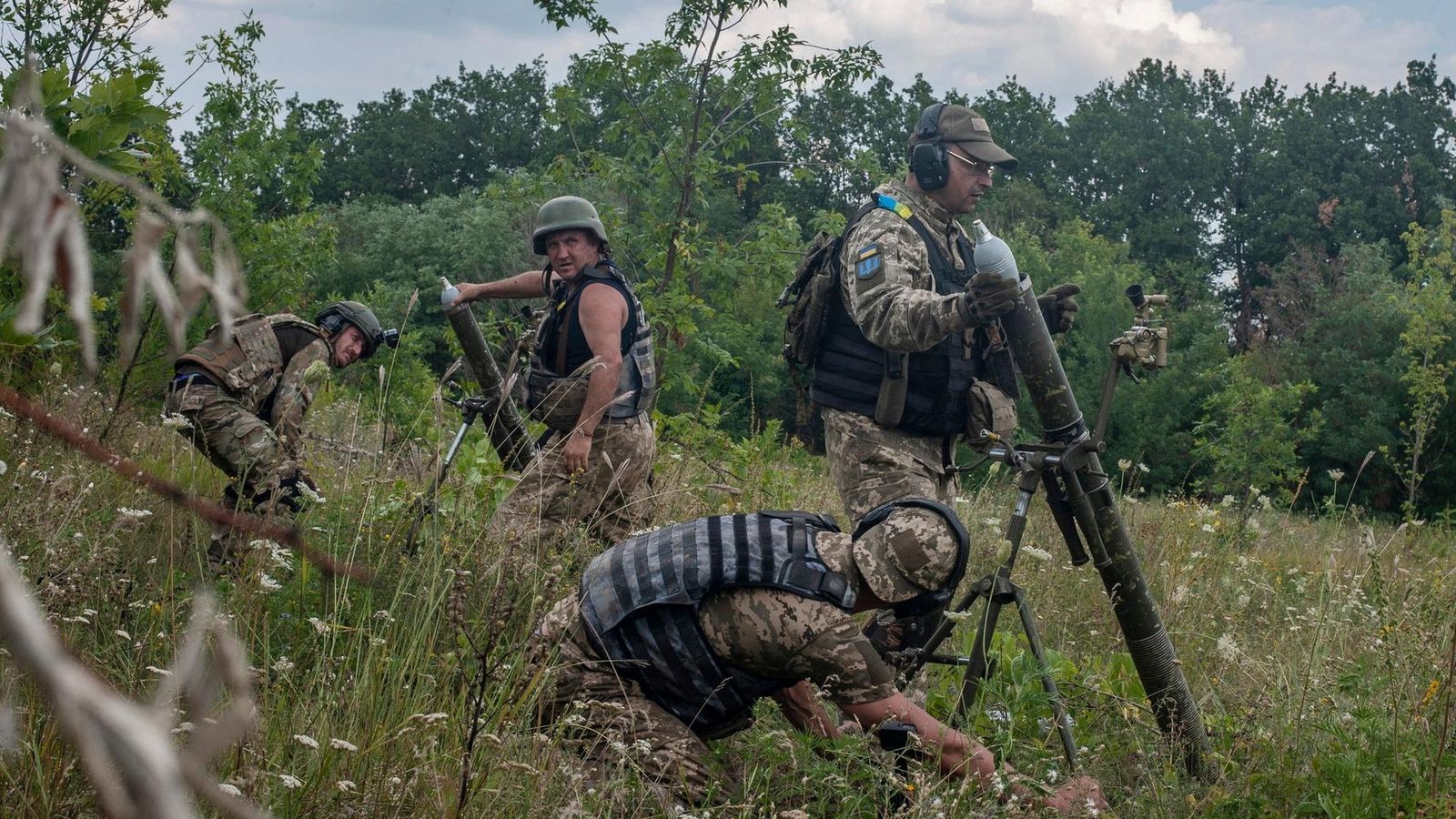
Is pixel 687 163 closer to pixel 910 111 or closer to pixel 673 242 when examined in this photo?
pixel 673 242

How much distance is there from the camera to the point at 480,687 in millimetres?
2229

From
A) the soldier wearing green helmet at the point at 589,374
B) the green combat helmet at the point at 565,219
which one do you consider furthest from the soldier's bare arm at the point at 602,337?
the green combat helmet at the point at 565,219

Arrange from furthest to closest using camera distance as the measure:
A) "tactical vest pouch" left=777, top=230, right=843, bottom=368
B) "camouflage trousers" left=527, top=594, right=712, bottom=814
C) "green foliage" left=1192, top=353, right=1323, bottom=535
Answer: "green foliage" left=1192, top=353, right=1323, bottom=535 → "tactical vest pouch" left=777, top=230, right=843, bottom=368 → "camouflage trousers" left=527, top=594, right=712, bottom=814

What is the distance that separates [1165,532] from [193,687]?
675 centimetres

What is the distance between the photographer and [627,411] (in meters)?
5.48

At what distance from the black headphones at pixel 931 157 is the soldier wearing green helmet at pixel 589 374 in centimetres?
136

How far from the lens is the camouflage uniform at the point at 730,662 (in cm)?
324

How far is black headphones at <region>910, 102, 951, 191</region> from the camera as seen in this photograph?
4699 mm

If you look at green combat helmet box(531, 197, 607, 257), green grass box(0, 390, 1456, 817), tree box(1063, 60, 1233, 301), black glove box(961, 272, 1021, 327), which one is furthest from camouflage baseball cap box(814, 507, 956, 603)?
tree box(1063, 60, 1233, 301)

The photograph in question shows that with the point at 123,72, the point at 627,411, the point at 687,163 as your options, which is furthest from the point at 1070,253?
the point at 123,72

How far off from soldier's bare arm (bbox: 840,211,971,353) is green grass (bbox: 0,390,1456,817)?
872 millimetres

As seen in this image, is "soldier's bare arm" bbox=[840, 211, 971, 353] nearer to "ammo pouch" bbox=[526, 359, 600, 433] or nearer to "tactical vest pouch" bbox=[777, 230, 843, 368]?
"tactical vest pouch" bbox=[777, 230, 843, 368]

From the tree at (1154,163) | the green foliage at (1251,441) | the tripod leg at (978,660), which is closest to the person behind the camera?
the tripod leg at (978,660)

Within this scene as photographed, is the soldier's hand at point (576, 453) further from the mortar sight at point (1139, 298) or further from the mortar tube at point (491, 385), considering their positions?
the mortar sight at point (1139, 298)
